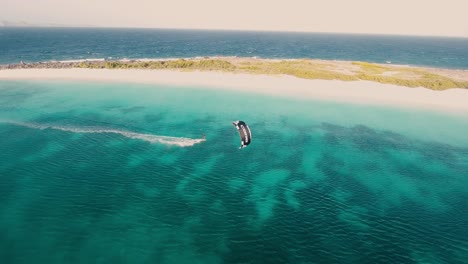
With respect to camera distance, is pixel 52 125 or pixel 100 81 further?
pixel 100 81

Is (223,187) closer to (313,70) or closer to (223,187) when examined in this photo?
(223,187)

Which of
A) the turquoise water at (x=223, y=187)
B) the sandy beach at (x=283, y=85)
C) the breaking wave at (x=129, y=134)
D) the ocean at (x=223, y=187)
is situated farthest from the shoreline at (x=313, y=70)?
the breaking wave at (x=129, y=134)

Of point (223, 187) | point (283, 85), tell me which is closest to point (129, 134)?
point (223, 187)

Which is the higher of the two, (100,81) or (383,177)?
(100,81)

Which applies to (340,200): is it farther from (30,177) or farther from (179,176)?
(30,177)

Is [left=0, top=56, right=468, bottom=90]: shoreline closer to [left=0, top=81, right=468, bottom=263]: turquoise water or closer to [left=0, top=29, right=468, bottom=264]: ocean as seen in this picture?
[left=0, top=81, right=468, bottom=263]: turquoise water

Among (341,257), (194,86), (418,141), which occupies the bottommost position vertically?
(341,257)

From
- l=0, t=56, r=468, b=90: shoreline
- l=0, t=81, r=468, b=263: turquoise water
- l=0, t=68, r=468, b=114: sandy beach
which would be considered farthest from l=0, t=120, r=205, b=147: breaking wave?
l=0, t=56, r=468, b=90: shoreline

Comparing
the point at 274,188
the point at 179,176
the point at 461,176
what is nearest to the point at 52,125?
the point at 179,176
